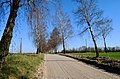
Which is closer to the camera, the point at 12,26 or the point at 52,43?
the point at 12,26

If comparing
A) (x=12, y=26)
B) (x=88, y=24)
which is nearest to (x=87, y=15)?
(x=88, y=24)

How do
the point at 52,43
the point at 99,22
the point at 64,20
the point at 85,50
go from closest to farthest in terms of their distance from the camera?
1. the point at 99,22
2. the point at 64,20
3. the point at 85,50
4. the point at 52,43

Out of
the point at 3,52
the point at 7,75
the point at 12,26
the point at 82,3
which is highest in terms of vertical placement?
the point at 82,3

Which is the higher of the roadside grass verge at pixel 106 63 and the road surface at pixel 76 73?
the roadside grass verge at pixel 106 63

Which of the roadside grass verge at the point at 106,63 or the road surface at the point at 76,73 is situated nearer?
the road surface at the point at 76,73

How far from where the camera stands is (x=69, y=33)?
80.8 m

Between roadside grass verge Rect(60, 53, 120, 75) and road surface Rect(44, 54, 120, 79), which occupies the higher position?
roadside grass verge Rect(60, 53, 120, 75)

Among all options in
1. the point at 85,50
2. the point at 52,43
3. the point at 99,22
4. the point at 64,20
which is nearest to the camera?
the point at 99,22

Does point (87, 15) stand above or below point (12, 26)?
above

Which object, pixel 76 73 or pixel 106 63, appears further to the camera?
pixel 106 63

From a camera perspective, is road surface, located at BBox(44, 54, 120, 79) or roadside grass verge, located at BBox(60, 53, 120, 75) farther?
roadside grass verge, located at BBox(60, 53, 120, 75)

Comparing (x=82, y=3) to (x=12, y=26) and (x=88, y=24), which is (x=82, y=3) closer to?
(x=88, y=24)

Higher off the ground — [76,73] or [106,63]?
[106,63]

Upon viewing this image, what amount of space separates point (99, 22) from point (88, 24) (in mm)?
2015
